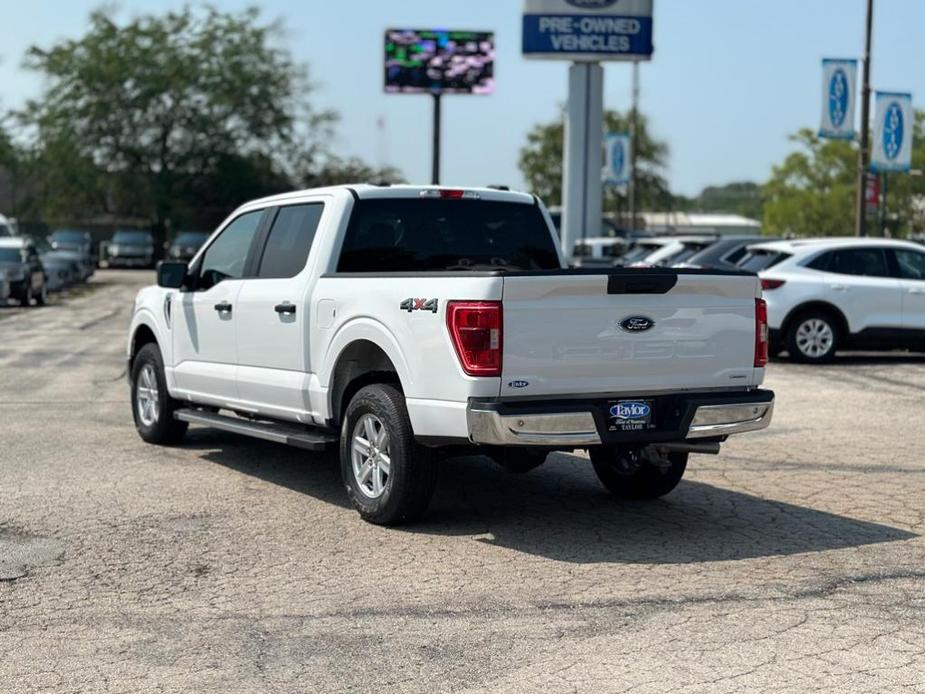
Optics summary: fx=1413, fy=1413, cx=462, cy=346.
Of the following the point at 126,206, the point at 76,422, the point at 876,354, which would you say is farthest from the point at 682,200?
the point at 76,422

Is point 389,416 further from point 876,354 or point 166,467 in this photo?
point 876,354

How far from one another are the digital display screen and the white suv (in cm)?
2643

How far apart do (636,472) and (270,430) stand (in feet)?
7.55

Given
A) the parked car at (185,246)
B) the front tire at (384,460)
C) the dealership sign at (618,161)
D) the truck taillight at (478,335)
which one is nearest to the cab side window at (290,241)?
the front tire at (384,460)

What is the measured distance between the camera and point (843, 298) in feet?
58.0

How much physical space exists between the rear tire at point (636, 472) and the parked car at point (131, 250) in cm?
5216

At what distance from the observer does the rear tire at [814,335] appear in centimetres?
1784

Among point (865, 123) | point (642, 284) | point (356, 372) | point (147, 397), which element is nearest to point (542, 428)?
point (642, 284)

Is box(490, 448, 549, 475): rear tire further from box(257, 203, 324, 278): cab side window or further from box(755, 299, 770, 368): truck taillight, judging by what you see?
box(257, 203, 324, 278): cab side window

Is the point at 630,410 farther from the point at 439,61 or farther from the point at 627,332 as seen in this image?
the point at 439,61

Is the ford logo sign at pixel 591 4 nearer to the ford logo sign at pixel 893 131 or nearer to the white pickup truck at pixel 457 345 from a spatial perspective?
the ford logo sign at pixel 893 131

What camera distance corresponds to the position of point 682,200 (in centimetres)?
11144

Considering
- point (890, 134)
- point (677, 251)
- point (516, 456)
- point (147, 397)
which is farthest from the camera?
point (890, 134)

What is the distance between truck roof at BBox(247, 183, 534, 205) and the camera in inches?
346
